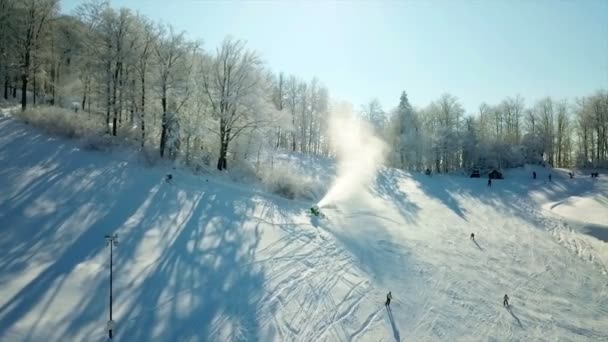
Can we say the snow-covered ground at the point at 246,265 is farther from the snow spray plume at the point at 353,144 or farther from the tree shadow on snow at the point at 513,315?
the snow spray plume at the point at 353,144

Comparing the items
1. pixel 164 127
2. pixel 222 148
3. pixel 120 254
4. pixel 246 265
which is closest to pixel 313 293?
pixel 246 265

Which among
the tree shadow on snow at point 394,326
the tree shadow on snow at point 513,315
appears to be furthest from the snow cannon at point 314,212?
the tree shadow on snow at point 513,315

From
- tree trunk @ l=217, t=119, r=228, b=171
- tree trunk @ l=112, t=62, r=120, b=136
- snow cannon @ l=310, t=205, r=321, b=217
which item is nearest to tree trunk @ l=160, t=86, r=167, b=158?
tree trunk @ l=112, t=62, r=120, b=136

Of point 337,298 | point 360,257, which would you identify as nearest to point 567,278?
point 360,257

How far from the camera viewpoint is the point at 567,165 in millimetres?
65875

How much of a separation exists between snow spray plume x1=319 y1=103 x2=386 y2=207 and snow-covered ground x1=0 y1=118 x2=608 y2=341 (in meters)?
20.3

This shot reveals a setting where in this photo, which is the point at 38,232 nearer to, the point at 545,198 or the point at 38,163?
the point at 38,163

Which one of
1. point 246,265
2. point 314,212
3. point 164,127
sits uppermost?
point 164,127

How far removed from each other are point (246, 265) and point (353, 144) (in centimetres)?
4903

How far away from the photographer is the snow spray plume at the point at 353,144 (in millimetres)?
49428

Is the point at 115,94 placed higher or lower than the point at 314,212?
higher

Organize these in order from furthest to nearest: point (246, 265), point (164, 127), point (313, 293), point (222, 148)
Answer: point (222, 148)
point (164, 127)
point (246, 265)
point (313, 293)

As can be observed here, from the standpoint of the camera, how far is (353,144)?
6319 centimetres

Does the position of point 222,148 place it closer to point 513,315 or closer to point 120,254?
point 120,254
